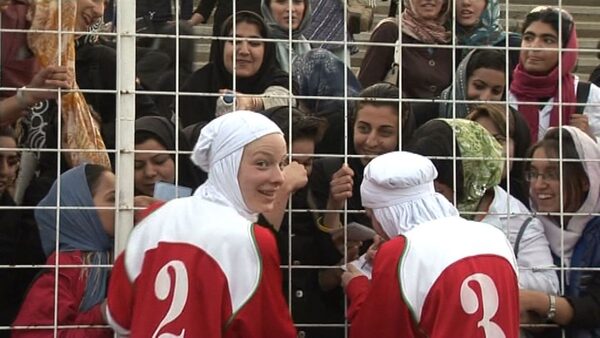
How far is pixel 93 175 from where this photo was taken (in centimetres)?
562

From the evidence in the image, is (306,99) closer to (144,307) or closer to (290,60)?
(290,60)

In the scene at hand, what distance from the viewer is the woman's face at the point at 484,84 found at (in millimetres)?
6375

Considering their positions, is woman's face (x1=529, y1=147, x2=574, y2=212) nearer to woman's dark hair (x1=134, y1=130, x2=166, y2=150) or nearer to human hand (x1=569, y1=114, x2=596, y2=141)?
human hand (x1=569, y1=114, x2=596, y2=141)

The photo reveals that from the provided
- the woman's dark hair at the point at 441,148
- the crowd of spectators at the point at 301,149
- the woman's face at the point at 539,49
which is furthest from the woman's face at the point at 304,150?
the woman's face at the point at 539,49

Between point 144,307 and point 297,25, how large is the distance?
5.78ft

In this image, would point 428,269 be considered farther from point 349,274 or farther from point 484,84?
point 484,84

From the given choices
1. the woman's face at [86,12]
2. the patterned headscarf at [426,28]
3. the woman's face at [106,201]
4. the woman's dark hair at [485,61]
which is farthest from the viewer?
the patterned headscarf at [426,28]

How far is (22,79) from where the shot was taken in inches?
231

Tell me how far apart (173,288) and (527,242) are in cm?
146

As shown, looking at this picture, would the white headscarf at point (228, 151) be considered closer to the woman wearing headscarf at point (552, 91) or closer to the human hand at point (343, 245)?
the human hand at point (343, 245)

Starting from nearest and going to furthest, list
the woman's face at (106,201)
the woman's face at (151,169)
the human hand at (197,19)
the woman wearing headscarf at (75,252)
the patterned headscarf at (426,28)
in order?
the woman wearing headscarf at (75,252)
the woman's face at (106,201)
the woman's face at (151,169)
the patterned headscarf at (426,28)
the human hand at (197,19)

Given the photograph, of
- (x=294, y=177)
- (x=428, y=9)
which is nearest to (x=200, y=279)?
(x=294, y=177)

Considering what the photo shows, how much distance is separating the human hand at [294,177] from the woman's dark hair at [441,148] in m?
0.48

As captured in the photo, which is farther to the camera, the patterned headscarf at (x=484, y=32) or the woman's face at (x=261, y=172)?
the patterned headscarf at (x=484, y=32)
